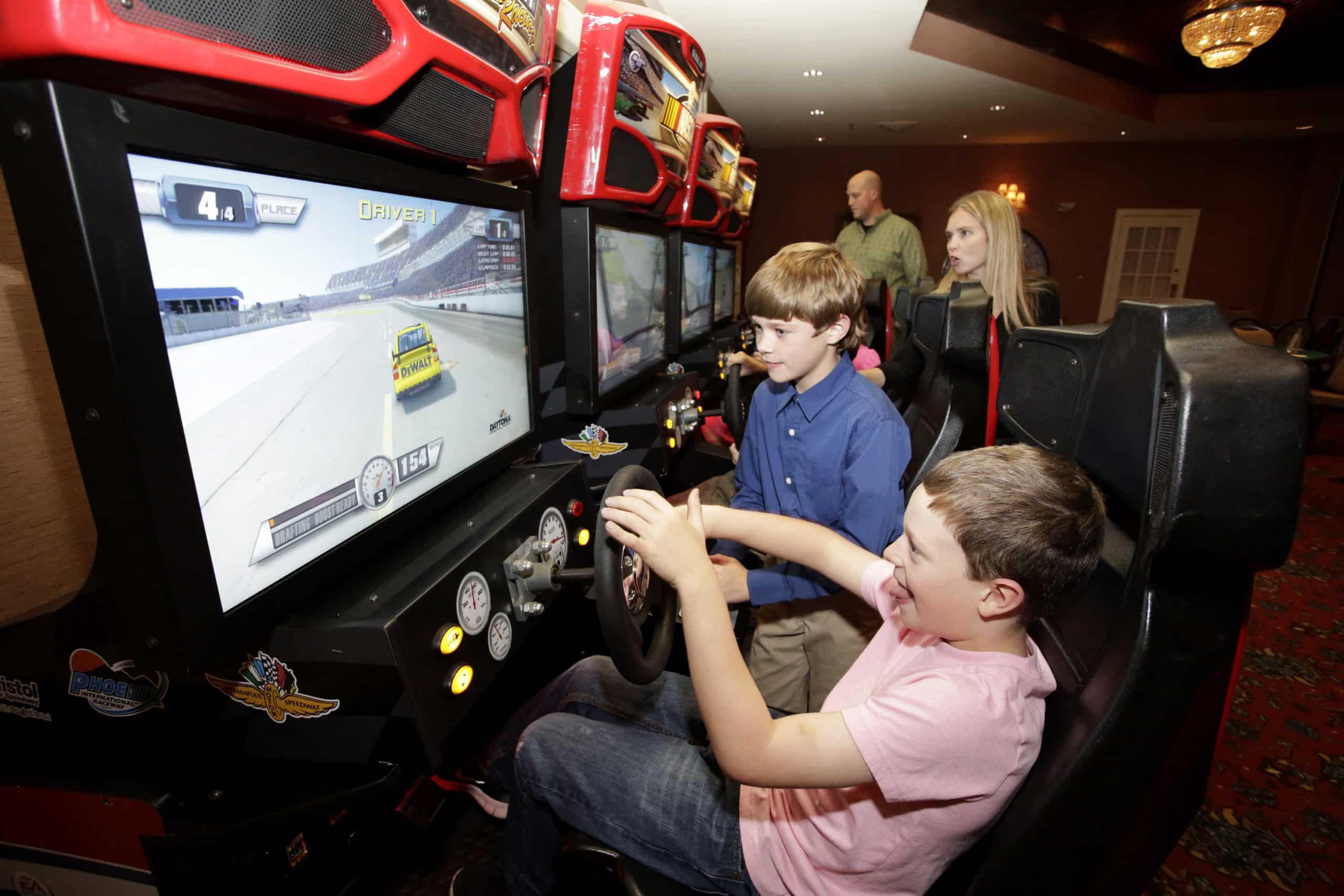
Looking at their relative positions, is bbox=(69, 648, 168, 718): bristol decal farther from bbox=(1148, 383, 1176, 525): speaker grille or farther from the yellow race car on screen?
bbox=(1148, 383, 1176, 525): speaker grille

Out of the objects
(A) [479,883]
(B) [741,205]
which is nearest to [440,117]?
(A) [479,883]

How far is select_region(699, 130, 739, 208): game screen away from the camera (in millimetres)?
2809

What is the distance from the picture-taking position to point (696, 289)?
318 centimetres

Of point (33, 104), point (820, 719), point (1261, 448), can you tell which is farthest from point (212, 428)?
point (1261, 448)

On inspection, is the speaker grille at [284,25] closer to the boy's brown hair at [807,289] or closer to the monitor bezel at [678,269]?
the boy's brown hair at [807,289]

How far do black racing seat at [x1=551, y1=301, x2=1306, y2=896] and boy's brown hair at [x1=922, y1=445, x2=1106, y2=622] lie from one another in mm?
43

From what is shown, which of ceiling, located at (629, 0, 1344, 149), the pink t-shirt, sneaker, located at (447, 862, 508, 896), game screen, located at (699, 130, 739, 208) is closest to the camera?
the pink t-shirt

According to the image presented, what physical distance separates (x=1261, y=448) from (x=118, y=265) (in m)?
0.97

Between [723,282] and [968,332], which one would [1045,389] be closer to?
[968,332]

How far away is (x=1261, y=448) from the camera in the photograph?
1.77ft

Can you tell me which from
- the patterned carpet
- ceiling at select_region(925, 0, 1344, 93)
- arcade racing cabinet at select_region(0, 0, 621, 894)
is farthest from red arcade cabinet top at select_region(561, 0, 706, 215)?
ceiling at select_region(925, 0, 1344, 93)

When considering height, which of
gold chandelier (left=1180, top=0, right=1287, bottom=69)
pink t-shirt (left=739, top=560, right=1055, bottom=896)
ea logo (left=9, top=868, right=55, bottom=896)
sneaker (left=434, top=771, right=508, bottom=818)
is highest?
gold chandelier (left=1180, top=0, right=1287, bottom=69)

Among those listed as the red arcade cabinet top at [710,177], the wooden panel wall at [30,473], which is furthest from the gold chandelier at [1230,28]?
the wooden panel wall at [30,473]

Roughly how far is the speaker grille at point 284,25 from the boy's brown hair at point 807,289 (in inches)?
35.7
